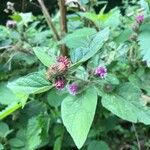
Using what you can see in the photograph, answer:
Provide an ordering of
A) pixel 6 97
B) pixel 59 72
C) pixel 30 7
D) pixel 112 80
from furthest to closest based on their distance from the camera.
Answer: pixel 30 7 < pixel 6 97 < pixel 112 80 < pixel 59 72

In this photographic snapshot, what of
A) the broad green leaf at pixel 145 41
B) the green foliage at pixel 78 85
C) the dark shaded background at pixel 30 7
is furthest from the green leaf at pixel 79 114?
the dark shaded background at pixel 30 7

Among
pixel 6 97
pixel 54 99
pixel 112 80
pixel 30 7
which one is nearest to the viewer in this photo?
pixel 112 80

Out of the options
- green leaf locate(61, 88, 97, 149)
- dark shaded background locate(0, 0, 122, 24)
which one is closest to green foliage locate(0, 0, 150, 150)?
green leaf locate(61, 88, 97, 149)

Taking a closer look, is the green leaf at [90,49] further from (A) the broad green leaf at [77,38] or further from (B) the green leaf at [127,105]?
(A) the broad green leaf at [77,38]

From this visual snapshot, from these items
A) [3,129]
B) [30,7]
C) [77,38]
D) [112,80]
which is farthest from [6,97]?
[30,7]

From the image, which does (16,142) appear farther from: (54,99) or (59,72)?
(59,72)

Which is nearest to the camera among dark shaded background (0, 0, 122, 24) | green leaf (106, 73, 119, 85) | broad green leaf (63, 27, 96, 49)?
green leaf (106, 73, 119, 85)

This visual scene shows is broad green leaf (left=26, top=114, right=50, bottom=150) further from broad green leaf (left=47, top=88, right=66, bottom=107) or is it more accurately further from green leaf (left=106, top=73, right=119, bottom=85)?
green leaf (left=106, top=73, right=119, bottom=85)
